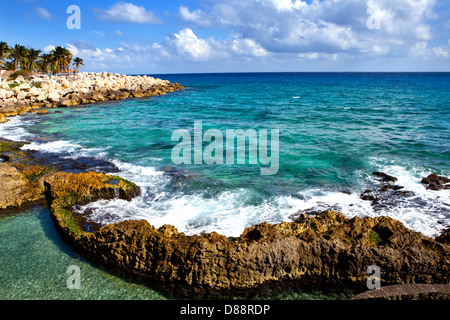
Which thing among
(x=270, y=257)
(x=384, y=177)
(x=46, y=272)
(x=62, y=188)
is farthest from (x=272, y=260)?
(x=384, y=177)

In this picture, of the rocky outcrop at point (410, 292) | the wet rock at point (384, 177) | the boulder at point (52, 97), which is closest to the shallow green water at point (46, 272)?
the rocky outcrop at point (410, 292)

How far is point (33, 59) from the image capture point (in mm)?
73562

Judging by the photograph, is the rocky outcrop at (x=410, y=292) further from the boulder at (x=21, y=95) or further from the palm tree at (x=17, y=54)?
the palm tree at (x=17, y=54)

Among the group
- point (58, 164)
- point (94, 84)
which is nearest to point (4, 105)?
point (94, 84)

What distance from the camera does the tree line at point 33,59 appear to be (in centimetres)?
6669

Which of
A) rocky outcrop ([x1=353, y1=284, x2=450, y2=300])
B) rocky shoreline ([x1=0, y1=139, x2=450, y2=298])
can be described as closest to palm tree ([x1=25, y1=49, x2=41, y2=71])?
rocky shoreline ([x1=0, y1=139, x2=450, y2=298])

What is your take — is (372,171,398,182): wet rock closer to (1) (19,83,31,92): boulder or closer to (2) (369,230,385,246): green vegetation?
(2) (369,230,385,246): green vegetation

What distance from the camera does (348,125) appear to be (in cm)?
2827

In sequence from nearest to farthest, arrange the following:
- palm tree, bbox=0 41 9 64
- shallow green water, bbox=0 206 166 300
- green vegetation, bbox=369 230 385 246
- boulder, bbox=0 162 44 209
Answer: shallow green water, bbox=0 206 166 300 → green vegetation, bbox=369 230 385 246 → boulder, bbox=0 162 44 209 → palm tree, bbox=0 41 9 64

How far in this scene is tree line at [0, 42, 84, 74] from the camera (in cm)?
6669

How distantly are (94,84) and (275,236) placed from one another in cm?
5560
